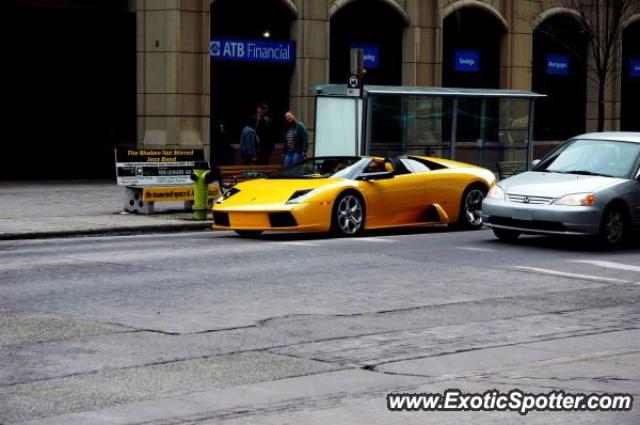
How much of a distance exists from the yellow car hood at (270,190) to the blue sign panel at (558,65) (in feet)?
79.4

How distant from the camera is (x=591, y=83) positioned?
42.8m

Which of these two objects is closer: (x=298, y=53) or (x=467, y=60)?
(x=298, y=53)

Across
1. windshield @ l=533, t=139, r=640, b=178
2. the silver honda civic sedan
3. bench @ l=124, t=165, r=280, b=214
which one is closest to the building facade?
bench @ l=124, t=165, r=280, b=214

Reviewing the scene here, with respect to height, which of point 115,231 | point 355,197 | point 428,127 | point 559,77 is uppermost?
point 559,77

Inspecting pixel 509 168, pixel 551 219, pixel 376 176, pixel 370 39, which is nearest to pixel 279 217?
pixel 376 176

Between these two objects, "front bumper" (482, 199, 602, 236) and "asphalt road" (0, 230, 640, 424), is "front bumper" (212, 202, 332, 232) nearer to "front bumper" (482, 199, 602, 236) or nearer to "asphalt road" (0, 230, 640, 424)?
"asphalt road" (0, 230, 640, 424)

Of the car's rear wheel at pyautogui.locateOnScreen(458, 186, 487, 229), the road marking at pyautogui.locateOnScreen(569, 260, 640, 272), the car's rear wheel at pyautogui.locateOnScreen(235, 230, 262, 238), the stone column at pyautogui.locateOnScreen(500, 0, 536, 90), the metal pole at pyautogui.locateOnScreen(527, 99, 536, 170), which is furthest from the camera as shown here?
the stone column at pyautogui.locateOnScreen(500, 0, 536, 90)

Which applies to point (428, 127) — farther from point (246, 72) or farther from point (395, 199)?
A: point (246, 72)

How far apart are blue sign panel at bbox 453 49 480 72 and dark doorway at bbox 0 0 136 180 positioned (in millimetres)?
10285

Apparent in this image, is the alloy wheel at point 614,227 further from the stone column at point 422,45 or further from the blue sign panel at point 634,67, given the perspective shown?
the blue sign panel at point 634,67

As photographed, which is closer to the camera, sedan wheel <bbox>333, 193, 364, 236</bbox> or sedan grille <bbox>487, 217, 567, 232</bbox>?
sedan grille <bbox>487, 217, 567, 232</bbox>

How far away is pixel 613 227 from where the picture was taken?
17.1 metres

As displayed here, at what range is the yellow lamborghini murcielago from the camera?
17.9 m

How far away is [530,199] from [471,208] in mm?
3414
